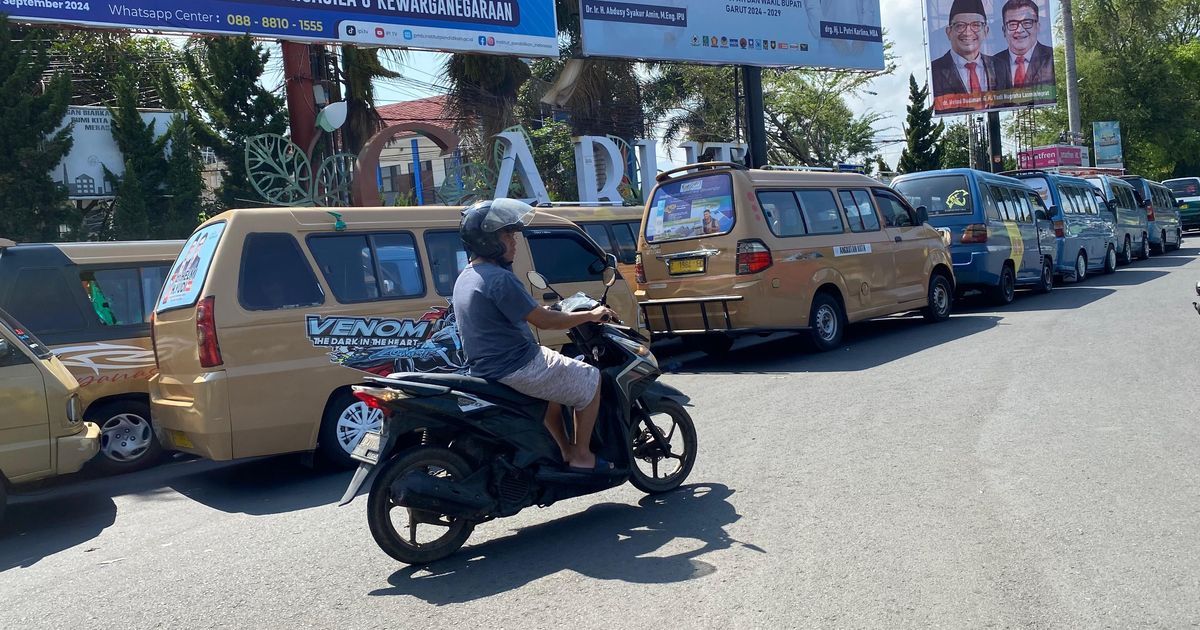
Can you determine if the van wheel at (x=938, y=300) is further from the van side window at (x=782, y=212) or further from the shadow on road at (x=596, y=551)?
the shadow on road at (x=596, y=551)

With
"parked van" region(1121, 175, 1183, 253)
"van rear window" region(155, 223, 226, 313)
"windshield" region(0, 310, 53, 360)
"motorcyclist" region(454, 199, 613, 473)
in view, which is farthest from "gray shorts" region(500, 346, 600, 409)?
"parked van" region(1121, 175, 1183, 253)

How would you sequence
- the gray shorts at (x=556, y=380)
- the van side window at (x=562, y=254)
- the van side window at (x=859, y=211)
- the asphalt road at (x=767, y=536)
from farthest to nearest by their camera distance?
the van side window at (x=859, y=211)
the van side window at (x=562, y=254)
the gray shorts at (x=556, y=380)
the asphalt road at (x=767, y=536)

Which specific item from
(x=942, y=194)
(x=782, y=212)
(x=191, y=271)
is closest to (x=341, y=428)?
(x=191, y=271)

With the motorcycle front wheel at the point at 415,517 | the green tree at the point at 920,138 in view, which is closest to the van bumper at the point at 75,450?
the motorcycle front wheel at the point at 415,517

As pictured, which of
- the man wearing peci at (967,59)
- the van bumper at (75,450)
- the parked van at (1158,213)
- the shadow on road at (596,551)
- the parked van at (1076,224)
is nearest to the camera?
the shadow on road at (596,551)

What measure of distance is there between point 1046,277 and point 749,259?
9071 mm

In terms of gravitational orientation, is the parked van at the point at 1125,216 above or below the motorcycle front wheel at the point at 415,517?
above

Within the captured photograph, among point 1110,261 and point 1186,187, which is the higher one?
point 1186,187

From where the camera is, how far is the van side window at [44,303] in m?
8.24

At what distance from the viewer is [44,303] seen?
8359 millimetres

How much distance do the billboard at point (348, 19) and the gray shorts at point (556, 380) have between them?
13380 millimetres

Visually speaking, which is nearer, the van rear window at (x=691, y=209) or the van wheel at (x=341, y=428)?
the van wheel at (x=341, y=428)

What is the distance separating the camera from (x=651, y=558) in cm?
490

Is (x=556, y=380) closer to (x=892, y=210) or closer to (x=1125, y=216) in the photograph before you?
(x=892, y=210)
